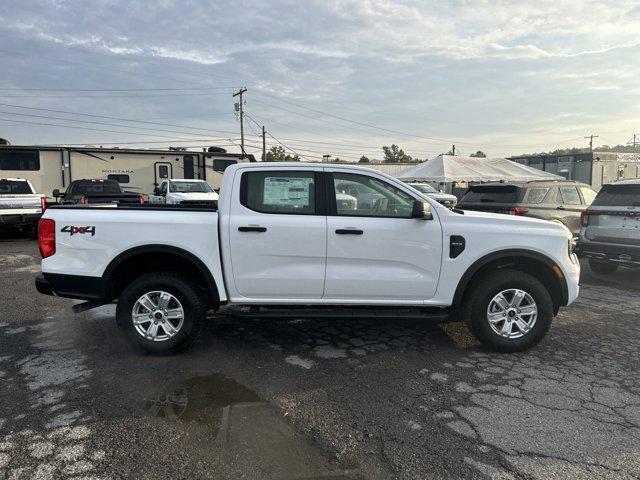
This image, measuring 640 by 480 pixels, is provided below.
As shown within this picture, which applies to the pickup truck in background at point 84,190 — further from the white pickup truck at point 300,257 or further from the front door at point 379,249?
the front door at point 379,249

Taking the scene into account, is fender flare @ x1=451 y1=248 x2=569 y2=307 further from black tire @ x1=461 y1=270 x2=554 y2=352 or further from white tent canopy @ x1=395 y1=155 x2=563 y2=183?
white tent canopy @ x1=395 y1=155 x2=563 y2=183

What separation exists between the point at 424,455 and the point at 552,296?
8.65 ft

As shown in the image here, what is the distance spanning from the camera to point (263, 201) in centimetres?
448

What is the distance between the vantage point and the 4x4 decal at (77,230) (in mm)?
4371

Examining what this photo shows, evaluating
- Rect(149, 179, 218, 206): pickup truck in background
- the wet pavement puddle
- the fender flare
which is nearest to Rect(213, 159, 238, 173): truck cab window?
Rect(149, 179, 218, 206): pickup truck in background

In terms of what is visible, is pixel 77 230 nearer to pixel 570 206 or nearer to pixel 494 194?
pixel 494 194

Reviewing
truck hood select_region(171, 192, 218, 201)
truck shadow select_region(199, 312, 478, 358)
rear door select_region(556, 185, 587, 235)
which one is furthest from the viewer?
truck hood select_region(171, 192, 218, 201)

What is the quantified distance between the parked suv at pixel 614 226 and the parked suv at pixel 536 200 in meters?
1.75

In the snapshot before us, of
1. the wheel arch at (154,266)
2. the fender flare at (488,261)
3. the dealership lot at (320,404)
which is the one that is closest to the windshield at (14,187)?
the dealership lot at (320,404)

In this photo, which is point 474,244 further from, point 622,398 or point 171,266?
point 171,266

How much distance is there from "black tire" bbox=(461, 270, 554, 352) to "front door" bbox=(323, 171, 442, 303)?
1.47 ft

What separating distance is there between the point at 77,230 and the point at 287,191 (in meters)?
1.96

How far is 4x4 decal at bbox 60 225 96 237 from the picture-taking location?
437 centimetres

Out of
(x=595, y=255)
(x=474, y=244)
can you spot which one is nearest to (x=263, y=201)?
(x=474, y=244)
